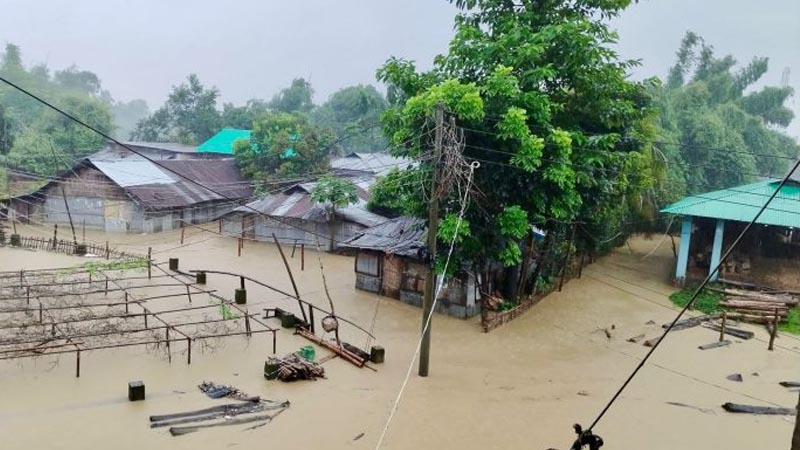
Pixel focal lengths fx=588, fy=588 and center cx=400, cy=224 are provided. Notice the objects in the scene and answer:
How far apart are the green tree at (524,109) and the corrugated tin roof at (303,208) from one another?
11.6 m

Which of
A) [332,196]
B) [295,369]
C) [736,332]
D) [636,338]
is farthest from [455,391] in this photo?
[332,196]

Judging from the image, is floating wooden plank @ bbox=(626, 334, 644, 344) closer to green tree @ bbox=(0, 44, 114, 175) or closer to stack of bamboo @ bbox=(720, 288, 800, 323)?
stack of bamboo @ bbox=(720, 288, 800, 323)


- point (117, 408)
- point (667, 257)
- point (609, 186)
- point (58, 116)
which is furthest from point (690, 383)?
point (58, 116)

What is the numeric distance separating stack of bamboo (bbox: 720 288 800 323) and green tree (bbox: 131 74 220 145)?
49.8m

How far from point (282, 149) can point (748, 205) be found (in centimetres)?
2641

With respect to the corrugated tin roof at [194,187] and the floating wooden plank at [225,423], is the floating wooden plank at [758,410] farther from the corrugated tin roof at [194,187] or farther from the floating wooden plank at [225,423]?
the corrugated tin roof at [194,187]

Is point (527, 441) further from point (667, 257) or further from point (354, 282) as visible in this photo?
point (667, 257)

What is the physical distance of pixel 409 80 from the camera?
1748 centimetres

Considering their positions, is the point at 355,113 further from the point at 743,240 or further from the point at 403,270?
the point at 743,240

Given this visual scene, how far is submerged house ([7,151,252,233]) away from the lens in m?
32.4

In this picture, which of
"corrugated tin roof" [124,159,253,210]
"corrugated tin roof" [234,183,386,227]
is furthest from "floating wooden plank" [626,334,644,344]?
"corrugated tin roof" [124,159,253,210]

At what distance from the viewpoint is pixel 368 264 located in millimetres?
21938

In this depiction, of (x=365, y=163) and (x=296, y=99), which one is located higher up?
(x=296, y=99)

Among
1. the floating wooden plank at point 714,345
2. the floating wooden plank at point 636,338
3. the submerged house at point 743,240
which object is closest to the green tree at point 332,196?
the submerged house at point 743,240
